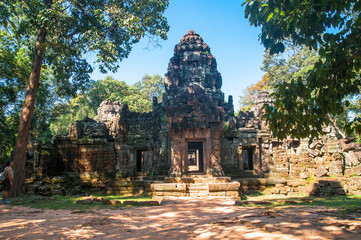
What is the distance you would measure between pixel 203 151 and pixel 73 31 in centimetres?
833

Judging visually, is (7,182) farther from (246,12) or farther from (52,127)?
(52,127)

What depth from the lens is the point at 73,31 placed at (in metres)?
12.2

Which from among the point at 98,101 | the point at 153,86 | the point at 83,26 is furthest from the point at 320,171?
the point at 153,86

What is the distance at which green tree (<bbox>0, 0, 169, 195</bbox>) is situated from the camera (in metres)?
10.0

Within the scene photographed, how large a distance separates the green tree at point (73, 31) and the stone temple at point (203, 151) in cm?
333

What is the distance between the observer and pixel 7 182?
8023mm

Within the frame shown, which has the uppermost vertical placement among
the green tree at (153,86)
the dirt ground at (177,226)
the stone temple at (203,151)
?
the green tree at (153,86)

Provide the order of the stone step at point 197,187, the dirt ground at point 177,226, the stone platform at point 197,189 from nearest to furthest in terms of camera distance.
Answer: the dirt ground at point 177,226 → the stone platform at point 197,189 → the stone step at point 197,187

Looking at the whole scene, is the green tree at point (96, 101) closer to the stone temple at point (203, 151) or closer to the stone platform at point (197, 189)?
the stone temple at point (203, 151)

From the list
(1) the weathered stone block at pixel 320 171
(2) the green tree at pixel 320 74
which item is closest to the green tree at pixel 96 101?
(1) the weathered stone block at pixel 320 171

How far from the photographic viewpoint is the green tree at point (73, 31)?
10.0m

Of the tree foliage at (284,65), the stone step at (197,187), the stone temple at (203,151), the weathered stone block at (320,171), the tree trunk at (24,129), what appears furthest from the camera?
the tree foliage at (284,65)

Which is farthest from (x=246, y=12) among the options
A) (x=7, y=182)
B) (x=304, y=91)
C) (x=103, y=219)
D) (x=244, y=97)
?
(x=244, y=97)

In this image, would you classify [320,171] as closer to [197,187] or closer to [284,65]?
[197,187]
